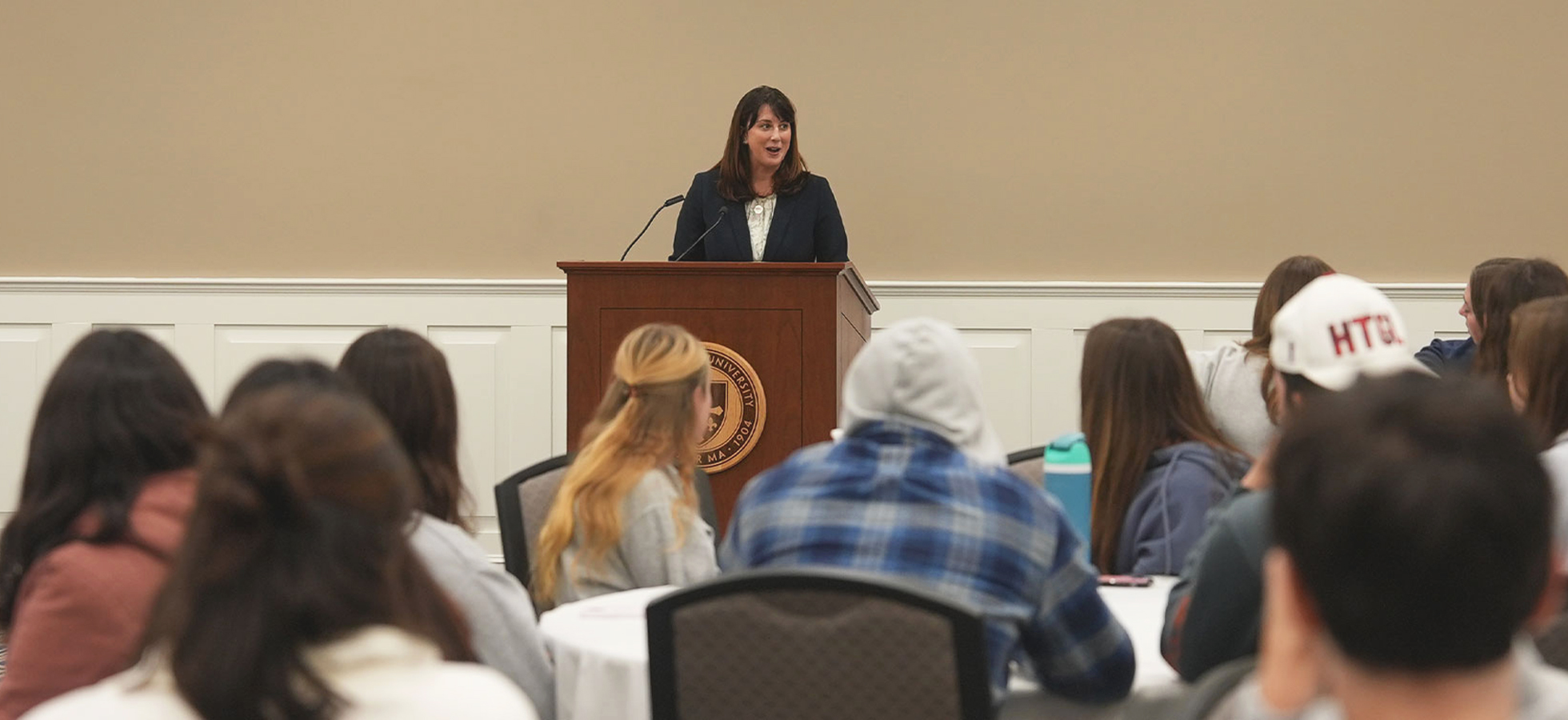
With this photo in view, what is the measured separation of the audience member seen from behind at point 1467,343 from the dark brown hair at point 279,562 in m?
2.82

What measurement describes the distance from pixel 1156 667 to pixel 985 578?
35cm

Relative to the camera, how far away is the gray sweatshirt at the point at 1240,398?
3.60 metres

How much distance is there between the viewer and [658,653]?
6.26ft

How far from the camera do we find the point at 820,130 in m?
6.49

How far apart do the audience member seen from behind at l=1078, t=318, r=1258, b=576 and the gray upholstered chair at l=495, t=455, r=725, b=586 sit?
2.85 feet

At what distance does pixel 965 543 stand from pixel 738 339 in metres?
2.51

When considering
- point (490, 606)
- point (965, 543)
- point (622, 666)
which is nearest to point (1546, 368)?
point (965, 543)

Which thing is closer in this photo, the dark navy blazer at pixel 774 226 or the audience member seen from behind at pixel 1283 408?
the audience member seen from behind at pixel 1283 408

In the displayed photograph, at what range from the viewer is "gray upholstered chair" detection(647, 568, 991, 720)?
179cm

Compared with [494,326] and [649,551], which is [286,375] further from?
[494,326]

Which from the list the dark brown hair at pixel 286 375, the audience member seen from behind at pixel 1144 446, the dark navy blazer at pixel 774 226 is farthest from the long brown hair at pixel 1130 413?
the dark navy blazer at pixel 774 226

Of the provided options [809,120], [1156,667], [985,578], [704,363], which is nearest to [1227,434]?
[704,363]

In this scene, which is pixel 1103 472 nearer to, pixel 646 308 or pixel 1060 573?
pixel 1060 573

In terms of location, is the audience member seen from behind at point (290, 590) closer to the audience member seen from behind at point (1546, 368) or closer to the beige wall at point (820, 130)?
the audience member seen from behind at point (1546, 368)
